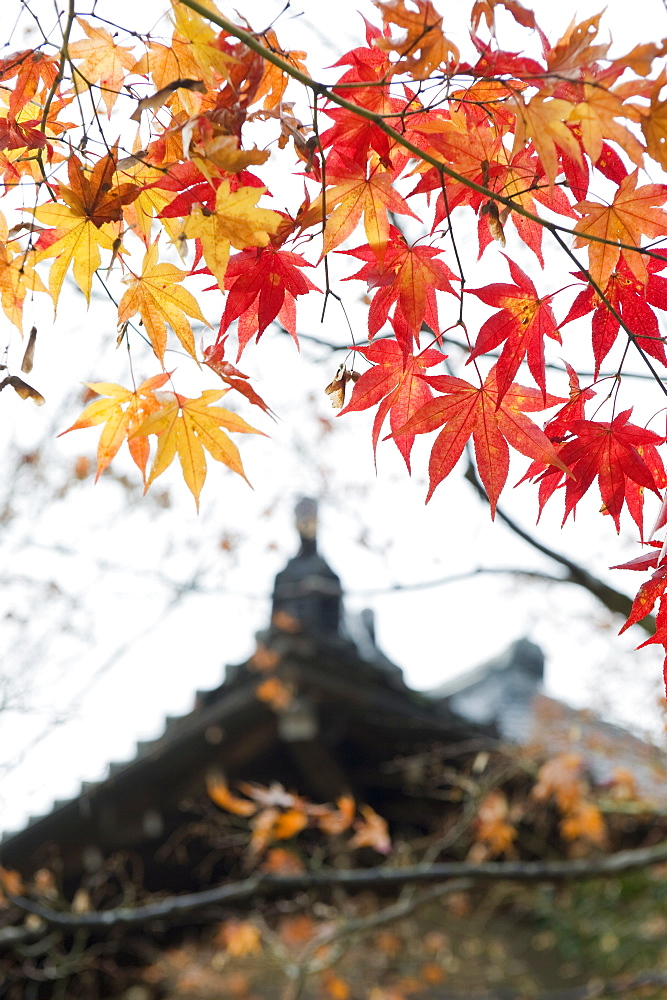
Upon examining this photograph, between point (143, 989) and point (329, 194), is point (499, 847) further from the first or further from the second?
point (329, 194)

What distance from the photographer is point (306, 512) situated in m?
5.74

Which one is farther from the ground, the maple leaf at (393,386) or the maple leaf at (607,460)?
the maple leaf at (393,386)

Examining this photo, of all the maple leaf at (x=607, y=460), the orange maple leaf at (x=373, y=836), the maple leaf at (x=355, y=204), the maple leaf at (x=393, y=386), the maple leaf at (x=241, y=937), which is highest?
the maple leaf at (x=355, y=204)

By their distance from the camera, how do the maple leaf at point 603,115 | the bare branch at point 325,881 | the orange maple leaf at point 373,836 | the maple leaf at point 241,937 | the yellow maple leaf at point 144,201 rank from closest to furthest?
the maple leaf at point 603,115 < the yellow maple leaf at point 144,201 < the bare branch at point 325,881 < the orange maple leaf at point 373,836 < the maple leaf at point 241,937

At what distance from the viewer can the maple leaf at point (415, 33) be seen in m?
1.02

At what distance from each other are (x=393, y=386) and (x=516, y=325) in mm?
196

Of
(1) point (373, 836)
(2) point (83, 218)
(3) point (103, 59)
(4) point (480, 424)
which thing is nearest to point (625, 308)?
(4) point (480, 424)

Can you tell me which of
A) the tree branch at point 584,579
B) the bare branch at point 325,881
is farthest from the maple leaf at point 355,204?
the bare branch at point 325,881

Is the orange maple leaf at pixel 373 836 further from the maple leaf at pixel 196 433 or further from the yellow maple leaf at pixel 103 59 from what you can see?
the yellow maple leaf at pixel 103 59

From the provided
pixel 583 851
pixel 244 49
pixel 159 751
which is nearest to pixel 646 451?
pixel 244 49

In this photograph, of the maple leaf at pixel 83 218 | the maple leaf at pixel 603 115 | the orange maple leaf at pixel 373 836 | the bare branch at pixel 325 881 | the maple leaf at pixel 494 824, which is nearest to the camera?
the maple leaf at pixel 603 115

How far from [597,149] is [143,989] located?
220 inches

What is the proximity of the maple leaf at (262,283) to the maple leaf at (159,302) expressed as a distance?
0.17ft

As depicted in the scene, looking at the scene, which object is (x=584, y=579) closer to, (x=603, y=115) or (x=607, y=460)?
(x=607, y=460)
